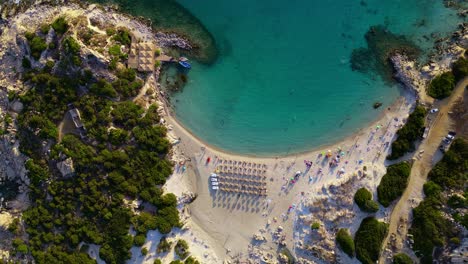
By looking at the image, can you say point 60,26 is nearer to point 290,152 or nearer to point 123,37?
point 123,37

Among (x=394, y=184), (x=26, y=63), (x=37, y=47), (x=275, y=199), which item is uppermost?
(x=394, y=184)

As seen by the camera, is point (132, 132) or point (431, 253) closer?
point (431, 253)

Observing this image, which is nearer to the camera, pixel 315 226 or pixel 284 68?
pixel 315 226

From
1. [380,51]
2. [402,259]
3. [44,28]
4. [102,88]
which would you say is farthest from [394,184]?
[44,28]

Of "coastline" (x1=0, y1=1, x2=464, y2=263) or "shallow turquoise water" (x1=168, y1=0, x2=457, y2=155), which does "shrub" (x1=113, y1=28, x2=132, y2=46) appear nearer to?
"coastline" (x1=0, y1=1, x2=464, y2=263)

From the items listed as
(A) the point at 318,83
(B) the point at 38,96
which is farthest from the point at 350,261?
(B) the point at 38,96

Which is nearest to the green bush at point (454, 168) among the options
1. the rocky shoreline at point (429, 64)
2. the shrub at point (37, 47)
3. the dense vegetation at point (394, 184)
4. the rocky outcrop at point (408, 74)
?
the dense vegetation at point (394, 184)

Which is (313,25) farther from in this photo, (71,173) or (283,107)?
(71,173)
